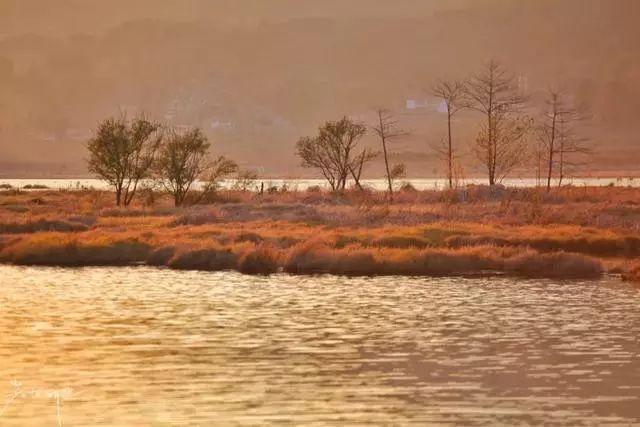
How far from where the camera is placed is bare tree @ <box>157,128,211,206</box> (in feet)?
224

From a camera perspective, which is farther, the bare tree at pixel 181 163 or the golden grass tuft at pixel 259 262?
the bare tree at pixel 181 163

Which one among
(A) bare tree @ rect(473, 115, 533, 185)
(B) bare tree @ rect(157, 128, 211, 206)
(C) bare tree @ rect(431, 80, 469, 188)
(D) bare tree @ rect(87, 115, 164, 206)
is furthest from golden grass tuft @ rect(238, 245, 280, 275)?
(A) bare tree @ rect(473, 115, 533, 185)

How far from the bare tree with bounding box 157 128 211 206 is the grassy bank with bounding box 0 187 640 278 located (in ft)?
19.8

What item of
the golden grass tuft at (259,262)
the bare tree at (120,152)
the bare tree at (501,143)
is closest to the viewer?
the golden grass tuft at (259,262)

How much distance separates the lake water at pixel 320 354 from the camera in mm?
16109

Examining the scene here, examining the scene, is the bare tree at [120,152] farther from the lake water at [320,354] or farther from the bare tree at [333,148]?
the lake water at [320,354]

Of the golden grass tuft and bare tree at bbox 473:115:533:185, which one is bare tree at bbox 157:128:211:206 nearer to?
bare tree at bbox 473:115:533:185

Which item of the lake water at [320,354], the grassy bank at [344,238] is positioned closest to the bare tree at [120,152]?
the grassy bank at [344,238]

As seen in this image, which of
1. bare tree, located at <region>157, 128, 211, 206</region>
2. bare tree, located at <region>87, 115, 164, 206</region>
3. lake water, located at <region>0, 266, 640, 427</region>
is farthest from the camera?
bare tree, located at <region>87, 115, 164, 206</region>

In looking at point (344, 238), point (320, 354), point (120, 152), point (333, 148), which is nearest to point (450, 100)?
point (333, 148)

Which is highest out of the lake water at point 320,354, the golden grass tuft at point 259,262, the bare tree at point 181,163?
the bare tree at point 181,163

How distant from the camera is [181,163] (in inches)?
2687

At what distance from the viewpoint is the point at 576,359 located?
19969mm

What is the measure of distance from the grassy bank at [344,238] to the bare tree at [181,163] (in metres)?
6.05
